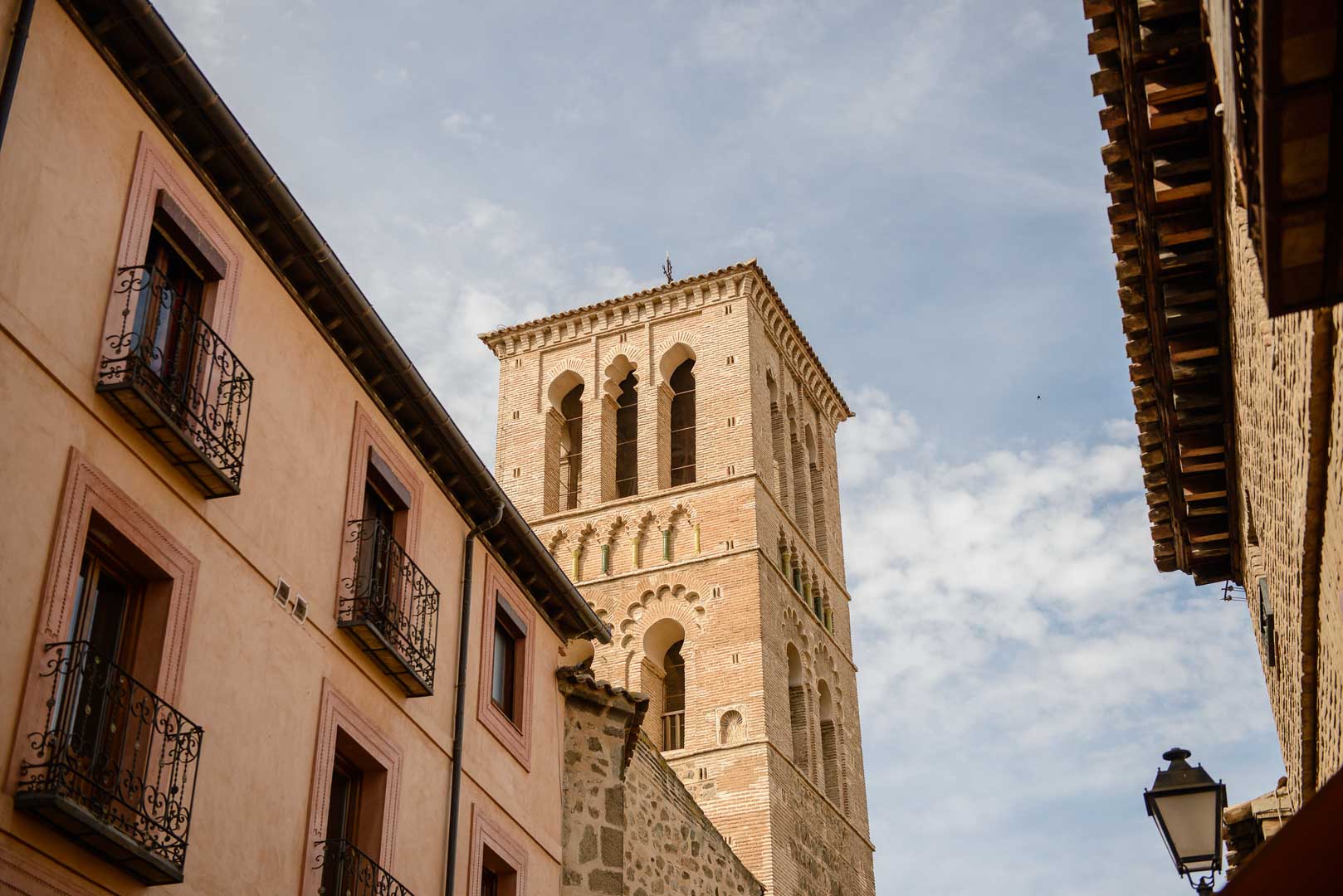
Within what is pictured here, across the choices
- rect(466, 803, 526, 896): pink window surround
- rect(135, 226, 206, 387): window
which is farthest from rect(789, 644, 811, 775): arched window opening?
rect(135, 226, 206, 387): window

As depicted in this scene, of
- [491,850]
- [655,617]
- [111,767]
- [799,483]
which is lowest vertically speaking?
[111,767]

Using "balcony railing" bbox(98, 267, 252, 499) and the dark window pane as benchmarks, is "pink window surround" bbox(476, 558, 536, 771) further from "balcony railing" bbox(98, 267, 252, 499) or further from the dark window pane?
"balcony railing" bbox(98, 267, 252, 499)

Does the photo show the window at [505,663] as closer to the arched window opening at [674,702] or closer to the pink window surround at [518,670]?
the pink window surround at [518,670]

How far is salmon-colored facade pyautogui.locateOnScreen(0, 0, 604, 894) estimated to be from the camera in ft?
26.7

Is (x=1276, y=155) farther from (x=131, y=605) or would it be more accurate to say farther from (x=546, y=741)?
(x=546, y=741)

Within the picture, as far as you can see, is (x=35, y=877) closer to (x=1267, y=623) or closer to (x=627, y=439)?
(x=1267, y=623)

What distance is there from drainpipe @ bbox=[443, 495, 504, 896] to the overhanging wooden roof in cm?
586

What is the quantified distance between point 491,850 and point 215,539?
4618mm

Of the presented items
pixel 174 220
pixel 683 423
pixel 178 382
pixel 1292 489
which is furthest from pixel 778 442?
pixel 1292 489

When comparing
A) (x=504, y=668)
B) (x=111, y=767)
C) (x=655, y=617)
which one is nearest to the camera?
(x=111, y=767)

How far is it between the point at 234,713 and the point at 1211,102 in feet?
22.6

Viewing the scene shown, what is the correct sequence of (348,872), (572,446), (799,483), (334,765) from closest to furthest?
1. (348,872)
2. (334,765)
3. (799,483)
4. (572,446)

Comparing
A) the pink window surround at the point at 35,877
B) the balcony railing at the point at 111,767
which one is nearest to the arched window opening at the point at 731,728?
the balcony railing at the point at 111,767

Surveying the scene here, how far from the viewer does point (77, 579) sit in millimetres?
8555
